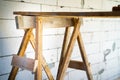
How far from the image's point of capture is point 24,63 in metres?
1.67

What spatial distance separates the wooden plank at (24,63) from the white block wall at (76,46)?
0.33 m

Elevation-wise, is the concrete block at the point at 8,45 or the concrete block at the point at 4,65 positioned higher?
the concrete block at the point at 8,45

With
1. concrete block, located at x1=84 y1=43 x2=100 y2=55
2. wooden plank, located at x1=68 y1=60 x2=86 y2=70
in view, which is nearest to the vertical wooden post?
wooden plank, located at x1=68 y1=60 x2=86 y2=70

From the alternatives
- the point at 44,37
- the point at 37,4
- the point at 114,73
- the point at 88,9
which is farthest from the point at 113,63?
the point at 37,4

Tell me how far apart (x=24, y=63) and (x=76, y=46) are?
135 cm

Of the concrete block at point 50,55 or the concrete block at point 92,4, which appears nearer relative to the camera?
the concrete block at point 50,55

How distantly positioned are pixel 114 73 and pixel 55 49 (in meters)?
1.70

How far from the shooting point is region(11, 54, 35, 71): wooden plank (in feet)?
5.16

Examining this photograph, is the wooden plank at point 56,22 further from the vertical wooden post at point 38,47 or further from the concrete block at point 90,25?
the concrete block at point 90,25

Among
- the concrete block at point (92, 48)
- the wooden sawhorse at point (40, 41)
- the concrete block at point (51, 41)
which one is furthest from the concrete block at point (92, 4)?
the wooden sawhorse at point (40, 41)

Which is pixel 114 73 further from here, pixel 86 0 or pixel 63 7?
pixel 63 7

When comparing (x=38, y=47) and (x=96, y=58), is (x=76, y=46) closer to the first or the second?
(x=96, y=58)

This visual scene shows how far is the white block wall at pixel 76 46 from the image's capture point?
207cm

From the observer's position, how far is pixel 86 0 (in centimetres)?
299
